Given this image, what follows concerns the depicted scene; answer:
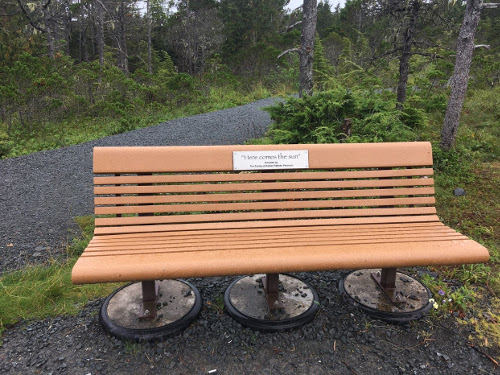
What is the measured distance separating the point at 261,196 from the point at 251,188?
0.34 ft

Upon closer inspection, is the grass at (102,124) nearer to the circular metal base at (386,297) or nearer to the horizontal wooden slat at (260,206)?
the horizontal wooden slat at (260,206)

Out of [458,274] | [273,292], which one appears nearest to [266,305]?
[273,292]

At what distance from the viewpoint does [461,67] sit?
18.7 ft

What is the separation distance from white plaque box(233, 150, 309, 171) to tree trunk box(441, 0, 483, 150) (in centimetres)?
434

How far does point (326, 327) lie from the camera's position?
251 centimetres

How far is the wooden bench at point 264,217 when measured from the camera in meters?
2.13

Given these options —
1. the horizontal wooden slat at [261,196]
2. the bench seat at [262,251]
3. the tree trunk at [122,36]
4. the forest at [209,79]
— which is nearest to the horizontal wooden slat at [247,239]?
the bench seat at [262,251]

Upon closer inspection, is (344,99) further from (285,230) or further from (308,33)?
(285,230)

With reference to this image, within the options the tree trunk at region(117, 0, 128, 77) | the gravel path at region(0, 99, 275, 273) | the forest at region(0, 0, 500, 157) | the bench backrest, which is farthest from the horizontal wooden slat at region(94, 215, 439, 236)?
the tree trunk at region(117, 0, 128, 77)

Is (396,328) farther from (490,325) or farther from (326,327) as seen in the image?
(490,325)

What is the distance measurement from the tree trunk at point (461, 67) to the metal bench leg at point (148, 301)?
5336mm

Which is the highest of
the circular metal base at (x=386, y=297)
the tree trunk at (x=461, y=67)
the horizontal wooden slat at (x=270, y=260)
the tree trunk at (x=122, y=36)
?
the tree trunk at (x=122, y=36)

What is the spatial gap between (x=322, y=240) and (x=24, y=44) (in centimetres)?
1199

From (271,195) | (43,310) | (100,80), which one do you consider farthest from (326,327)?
(100,80)
